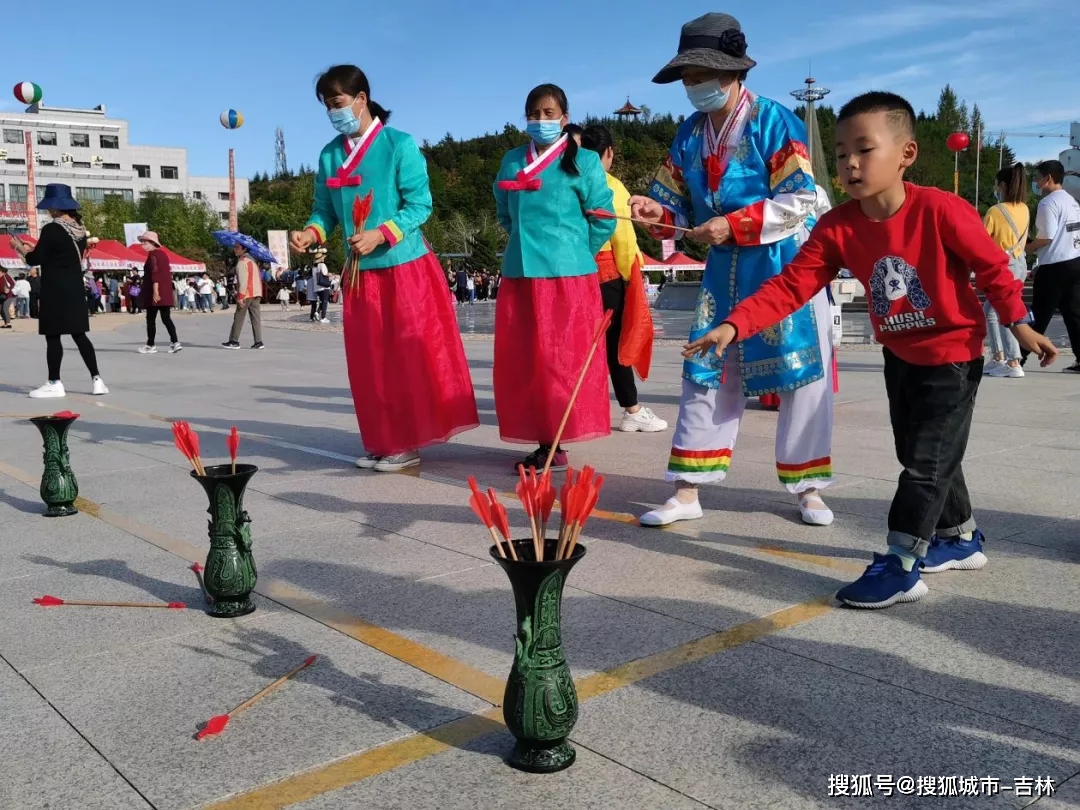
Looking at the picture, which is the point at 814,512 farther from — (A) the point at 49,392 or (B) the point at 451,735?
(A) the point at 49,392

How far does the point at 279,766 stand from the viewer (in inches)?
90.2

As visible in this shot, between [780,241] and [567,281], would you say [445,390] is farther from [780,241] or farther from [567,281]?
[780,241]

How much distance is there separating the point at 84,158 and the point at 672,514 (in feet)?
348

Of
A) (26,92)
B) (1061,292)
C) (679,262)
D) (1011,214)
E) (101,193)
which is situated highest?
(101,193)

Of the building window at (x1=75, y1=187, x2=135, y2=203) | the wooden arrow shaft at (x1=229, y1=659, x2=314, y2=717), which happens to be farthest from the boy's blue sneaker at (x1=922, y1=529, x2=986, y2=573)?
the building window at (x1=75, y1=187, x2=135, y2=203)

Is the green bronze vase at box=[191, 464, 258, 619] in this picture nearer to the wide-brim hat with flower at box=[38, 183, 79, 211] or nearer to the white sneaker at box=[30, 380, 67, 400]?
the wide-brim hat with flower at box=[38, 183, 79, 211]

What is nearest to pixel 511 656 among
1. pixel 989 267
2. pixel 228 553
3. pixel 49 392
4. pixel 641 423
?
pixel 228 553

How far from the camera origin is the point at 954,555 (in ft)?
11.9

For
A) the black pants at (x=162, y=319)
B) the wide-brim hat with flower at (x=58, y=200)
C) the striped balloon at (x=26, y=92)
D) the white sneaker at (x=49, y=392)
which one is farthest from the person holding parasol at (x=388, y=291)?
the striped balloon at (x=26, y=92)

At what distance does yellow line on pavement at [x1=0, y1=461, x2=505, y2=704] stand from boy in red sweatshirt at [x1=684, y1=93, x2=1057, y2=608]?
1.20 metres

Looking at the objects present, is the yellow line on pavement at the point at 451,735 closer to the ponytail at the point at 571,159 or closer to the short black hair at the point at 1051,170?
the ponytail at the point at 571,159

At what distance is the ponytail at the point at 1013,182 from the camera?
348 inches

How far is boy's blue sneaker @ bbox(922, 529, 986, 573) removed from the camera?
3.61 metres

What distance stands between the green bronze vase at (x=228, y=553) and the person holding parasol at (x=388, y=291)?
235 cm
